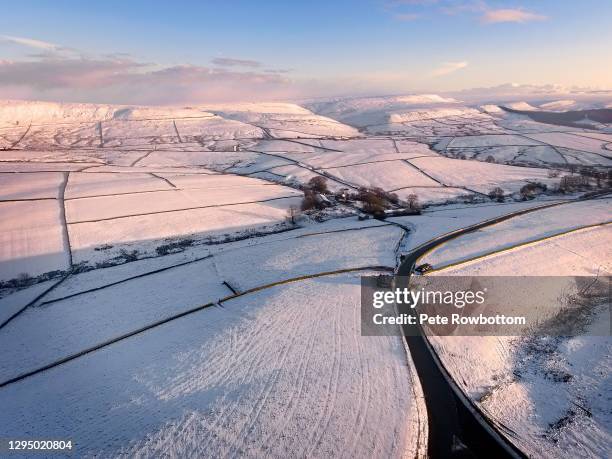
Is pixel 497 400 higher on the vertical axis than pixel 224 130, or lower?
lower

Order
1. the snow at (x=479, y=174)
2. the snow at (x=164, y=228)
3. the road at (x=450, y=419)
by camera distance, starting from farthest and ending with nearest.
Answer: the snow at (x=479, y=174) < the snow at (x=164, y=228) < the road at (x=450, y=419)

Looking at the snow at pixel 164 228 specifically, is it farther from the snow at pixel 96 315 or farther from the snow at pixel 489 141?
the snow at pixel 489 141

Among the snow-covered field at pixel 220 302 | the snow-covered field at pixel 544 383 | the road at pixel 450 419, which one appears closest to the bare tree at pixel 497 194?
the snow-covered field at pixel 220 302

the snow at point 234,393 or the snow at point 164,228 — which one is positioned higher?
the snow at point 164,228

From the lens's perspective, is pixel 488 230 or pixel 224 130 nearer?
pixel 488 230

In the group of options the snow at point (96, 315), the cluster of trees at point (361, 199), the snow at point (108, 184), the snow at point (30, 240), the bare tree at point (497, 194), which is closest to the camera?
the snow at point (96, 315)

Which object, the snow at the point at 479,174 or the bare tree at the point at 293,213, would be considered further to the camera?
the snow at the point at 479,174

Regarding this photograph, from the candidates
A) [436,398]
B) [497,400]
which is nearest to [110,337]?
[436,398]

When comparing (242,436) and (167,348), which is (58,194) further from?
(242,436)
